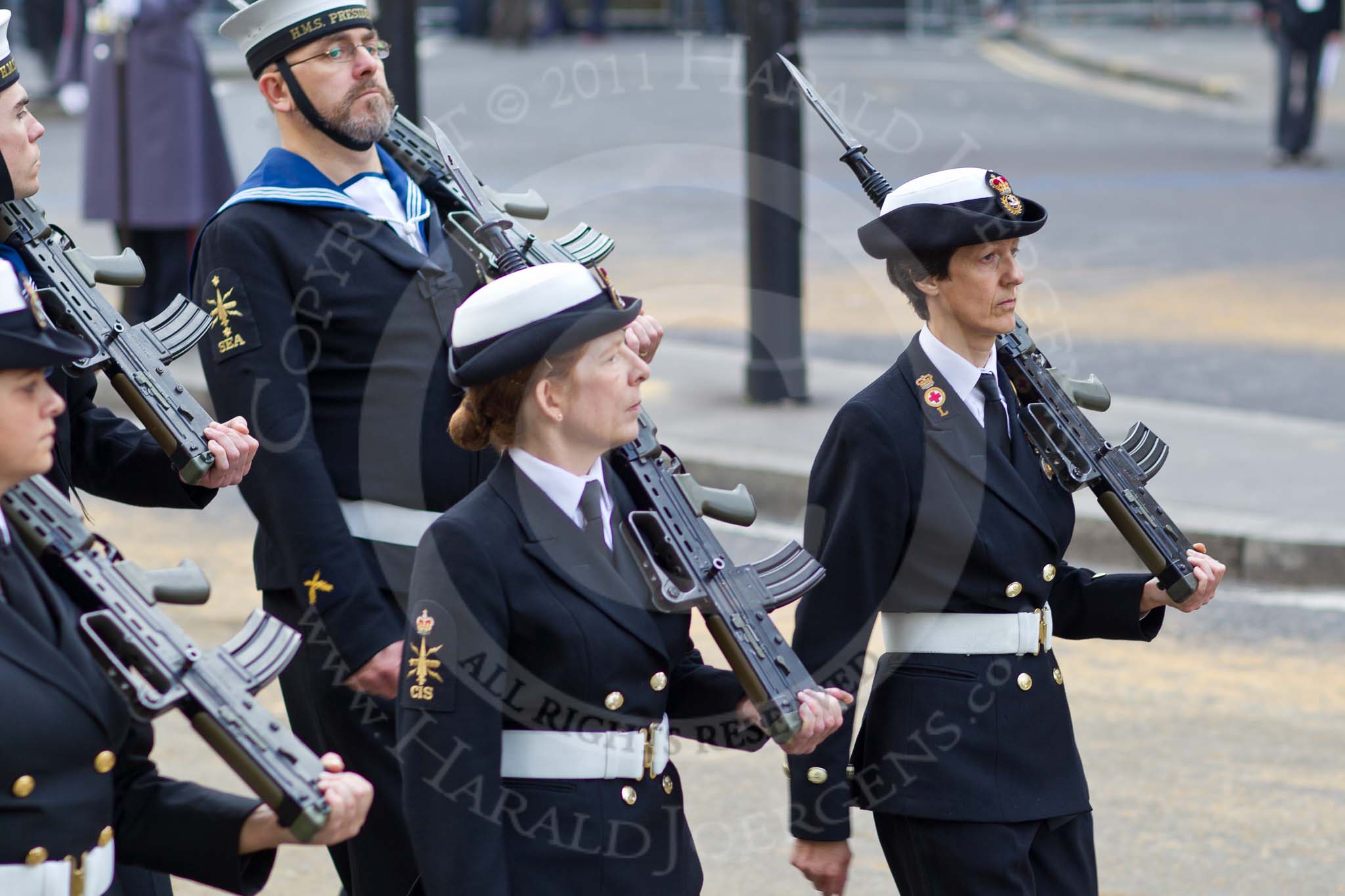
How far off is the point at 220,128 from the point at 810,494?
302 inches

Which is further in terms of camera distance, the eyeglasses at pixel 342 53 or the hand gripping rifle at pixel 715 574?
the eyeglasses at pixel 342 53

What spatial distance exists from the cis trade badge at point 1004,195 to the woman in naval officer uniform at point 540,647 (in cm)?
82

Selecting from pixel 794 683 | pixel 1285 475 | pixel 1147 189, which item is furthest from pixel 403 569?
pixel 1147 189

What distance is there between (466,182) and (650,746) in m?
1.54

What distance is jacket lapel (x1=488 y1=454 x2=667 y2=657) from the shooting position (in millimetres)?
3096

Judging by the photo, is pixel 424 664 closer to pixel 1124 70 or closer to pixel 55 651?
pixel 55 651

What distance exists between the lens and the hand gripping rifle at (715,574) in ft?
10.4

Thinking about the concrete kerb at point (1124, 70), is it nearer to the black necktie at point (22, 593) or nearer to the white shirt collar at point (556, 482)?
the white shirt collar at point (556, 482)

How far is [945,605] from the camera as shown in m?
3.58

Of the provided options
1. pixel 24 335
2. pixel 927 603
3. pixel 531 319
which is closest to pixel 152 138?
pixel 927 603

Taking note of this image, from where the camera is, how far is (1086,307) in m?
11.6

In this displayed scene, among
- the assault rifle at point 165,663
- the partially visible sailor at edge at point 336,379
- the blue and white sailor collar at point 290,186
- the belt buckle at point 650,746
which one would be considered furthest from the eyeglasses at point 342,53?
the belt buckle at point 650,746

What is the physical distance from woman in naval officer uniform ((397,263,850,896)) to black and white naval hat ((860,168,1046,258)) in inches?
26.4

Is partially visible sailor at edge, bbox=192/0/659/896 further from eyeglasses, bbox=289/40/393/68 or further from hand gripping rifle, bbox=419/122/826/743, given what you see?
hand gripping rifle, bbox=419/122/826/743
